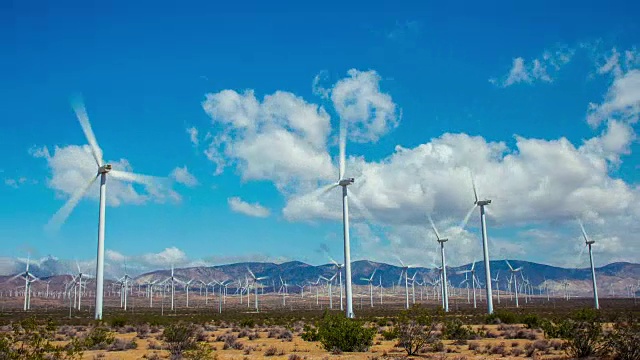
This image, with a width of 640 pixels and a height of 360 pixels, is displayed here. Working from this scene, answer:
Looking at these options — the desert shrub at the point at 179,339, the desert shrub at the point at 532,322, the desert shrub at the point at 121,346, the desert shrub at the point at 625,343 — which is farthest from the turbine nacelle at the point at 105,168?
the desert shrub at the point at 625,343

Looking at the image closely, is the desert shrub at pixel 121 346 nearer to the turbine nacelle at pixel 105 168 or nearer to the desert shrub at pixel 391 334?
the desert shrub at pixel 391 334

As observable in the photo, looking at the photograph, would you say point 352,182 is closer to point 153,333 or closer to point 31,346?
point 153,333

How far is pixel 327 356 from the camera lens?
29.9 meters

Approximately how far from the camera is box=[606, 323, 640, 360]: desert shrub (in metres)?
23.4

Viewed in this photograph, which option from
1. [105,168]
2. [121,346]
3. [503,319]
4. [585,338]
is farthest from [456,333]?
[105,168]

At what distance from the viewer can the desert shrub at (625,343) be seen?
920 inches

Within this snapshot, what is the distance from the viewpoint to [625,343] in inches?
942

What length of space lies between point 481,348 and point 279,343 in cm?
1423

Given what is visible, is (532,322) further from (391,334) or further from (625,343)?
(625,343)

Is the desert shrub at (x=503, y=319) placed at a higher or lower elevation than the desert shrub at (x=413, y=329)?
lower

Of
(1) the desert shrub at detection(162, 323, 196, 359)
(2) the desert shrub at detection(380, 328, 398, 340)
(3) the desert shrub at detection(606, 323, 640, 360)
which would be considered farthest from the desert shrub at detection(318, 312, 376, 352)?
(3) the desert shrub at detection(606, 323, 640, 360)

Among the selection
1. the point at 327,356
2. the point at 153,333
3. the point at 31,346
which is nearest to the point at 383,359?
the point at 327,356

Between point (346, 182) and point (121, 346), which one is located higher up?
point (346, 182)

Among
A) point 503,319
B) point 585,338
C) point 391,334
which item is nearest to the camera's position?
point 585,338
